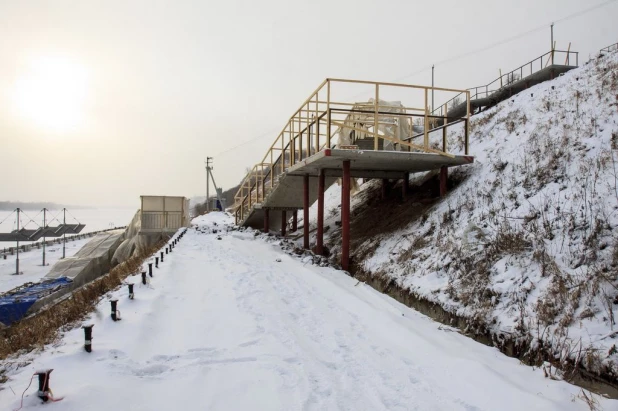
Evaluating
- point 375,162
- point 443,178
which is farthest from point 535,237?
point 375,162

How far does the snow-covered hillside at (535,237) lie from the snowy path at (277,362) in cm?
59

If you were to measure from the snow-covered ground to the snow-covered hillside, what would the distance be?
25347 millimetres

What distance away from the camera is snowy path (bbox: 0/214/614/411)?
11.7 feet

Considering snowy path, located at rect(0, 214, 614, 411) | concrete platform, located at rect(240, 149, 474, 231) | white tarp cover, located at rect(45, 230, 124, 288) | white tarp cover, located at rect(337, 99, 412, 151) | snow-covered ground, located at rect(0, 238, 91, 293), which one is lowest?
snow-covered ground, located at rect(0, 238, 91, 293)

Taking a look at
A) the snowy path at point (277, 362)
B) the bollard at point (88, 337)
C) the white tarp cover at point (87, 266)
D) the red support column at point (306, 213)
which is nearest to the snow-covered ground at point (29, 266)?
the white tarp cover at point (87, 266)

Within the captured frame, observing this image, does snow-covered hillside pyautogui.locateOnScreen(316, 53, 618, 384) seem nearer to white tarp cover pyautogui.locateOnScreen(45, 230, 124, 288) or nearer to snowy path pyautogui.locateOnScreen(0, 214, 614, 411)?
snowy path pyautogui.locateOnScreen(0, 214, 614, 411)

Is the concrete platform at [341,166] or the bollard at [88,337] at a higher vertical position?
the concrete platform at [341,166]

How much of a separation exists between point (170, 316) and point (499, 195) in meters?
6.95

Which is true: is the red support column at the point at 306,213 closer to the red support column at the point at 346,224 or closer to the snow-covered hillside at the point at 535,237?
the snow-covered hillside at the point at 535,237

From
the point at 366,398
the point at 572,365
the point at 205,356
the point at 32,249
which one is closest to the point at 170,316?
the point at 205,356

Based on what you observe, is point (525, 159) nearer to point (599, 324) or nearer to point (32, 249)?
point (599, 324)

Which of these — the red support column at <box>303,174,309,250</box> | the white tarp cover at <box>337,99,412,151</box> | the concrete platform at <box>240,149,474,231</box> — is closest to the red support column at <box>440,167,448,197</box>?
the concrete platform at <box>240,149,474,231</box>

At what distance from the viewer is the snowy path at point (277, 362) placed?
3.56m

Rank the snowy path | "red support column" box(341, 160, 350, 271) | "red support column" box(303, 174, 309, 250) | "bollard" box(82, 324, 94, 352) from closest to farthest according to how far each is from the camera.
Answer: the snowy path, "bollard" box(82, 324, 94, 352), "red support column" box(341, 160, 350, 271), "red support column" box(303, 174, 309, 250)
